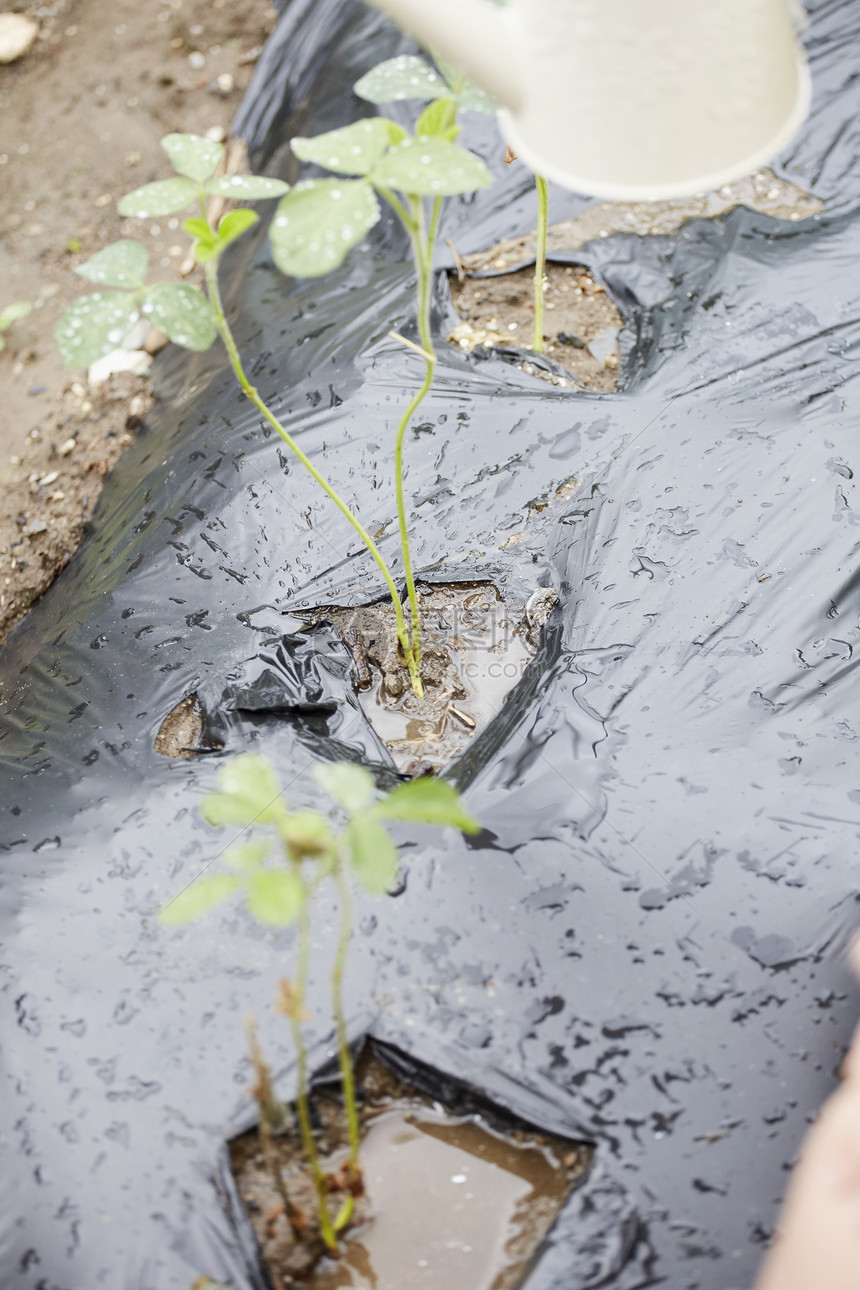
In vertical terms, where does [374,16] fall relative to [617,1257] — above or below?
above

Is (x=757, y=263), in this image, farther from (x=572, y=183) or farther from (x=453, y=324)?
(x=572, y=183)

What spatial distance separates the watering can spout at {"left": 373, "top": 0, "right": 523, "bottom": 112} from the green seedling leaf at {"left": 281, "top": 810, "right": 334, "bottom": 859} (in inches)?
23.0

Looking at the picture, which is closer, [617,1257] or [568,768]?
[617,1257]

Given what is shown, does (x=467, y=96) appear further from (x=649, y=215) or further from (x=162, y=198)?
(x=649, y=215)

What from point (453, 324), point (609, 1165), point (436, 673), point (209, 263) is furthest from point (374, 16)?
point (609, 1165)

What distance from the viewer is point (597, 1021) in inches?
40.6

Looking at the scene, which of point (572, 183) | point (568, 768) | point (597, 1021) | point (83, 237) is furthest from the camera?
point (83, 237)

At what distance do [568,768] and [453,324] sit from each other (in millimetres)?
1056

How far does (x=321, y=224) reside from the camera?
767mm

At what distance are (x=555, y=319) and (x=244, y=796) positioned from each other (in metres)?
1.44

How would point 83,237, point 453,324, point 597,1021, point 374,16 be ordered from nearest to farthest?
1. point 597,1021
2. point 453,324
3. point 374,16
4. point 83,237

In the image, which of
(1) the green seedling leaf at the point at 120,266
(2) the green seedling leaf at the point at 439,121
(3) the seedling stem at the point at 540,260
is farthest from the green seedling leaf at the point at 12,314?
(2) the green seedling leaf at the point at 439,121

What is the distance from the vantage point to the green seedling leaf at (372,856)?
0.72 m

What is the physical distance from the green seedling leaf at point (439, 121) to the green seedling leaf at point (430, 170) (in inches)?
5.9
